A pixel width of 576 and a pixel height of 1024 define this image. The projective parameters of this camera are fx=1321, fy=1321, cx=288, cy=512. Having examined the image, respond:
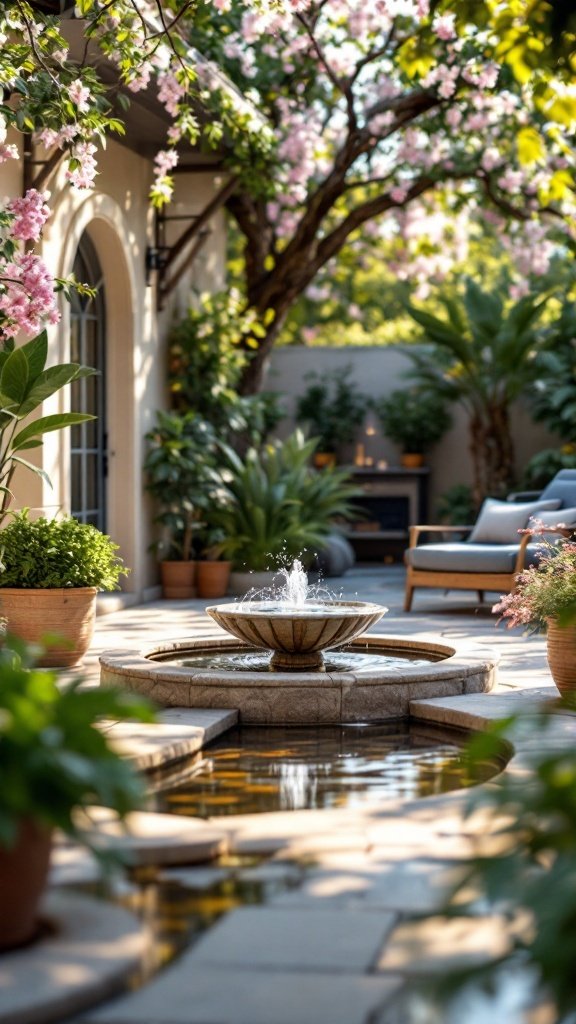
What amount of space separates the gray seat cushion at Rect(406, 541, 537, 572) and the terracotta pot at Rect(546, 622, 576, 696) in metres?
3.51

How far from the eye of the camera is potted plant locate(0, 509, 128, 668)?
6.43 m

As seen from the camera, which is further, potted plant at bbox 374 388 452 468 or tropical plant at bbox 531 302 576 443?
potted plant at bbox 374 388 452 468

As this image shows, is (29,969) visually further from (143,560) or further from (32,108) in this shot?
(143,560)

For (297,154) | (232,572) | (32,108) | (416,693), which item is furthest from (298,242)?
(416,693)

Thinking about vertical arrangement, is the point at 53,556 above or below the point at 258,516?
below

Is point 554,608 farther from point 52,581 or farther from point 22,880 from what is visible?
point 22,880

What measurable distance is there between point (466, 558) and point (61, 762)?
7118 mm

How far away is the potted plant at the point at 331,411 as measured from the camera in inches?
559

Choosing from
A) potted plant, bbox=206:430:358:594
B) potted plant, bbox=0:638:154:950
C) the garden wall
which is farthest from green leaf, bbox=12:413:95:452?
the garden wall

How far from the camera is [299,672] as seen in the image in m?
5.85

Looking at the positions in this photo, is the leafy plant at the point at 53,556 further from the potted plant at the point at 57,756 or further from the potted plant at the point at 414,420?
the potted plant at the point at 414,420

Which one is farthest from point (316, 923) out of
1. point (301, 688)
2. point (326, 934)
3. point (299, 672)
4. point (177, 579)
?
point (177, 579)

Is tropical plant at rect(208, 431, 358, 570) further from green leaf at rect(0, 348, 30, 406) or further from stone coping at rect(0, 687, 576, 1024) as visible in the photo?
stone coping at rect(0, 687, 576, 1024)

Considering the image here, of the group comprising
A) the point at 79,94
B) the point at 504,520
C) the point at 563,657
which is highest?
the point at 79,94
